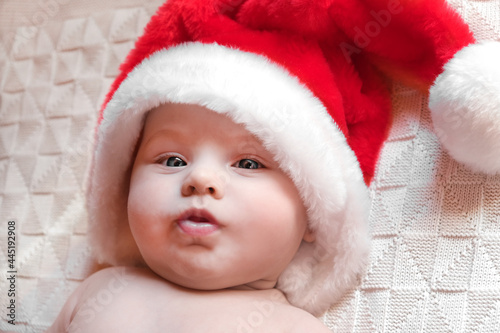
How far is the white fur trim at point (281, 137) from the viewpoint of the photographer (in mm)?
962

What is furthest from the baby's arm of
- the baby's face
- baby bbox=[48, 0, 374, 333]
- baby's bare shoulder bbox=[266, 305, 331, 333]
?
baby's bare shoulder bbox=[266, 305, 331, 333]

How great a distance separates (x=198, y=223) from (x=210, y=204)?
0.04 m

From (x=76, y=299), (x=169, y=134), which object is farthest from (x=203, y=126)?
(x=76, y=299)

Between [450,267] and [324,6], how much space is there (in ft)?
1.75

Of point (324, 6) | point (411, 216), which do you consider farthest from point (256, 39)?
point (411, 216)

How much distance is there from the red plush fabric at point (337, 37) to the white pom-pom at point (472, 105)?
5cm

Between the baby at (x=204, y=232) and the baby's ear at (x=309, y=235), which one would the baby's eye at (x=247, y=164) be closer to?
the baby at (x=204, y=232)

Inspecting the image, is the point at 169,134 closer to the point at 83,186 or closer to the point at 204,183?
the point at 204,183

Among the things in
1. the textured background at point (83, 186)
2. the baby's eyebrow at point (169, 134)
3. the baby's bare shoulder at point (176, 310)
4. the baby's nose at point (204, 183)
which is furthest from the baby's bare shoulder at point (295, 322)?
the baby's eyebrow at point (169, 134)

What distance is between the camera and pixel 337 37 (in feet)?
3.62

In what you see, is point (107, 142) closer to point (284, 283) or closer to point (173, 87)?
point (173, 87)

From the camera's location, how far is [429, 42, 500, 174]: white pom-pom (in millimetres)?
927

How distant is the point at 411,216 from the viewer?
106cm

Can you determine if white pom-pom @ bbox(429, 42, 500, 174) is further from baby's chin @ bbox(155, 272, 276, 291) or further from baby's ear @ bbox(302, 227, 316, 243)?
baby's chin @ bbox(155, 272, 276, 291)
